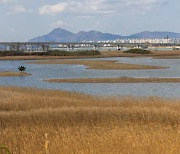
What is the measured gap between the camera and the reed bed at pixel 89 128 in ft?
35.7

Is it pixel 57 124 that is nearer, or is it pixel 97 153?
pixel 97 153

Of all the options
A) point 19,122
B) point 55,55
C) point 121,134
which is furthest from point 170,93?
point 55,55

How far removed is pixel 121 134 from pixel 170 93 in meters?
27.6

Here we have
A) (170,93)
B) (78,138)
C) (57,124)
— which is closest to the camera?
(78,138)

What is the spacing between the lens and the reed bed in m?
10.9

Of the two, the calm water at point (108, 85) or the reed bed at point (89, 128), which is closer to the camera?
the reed bed at point (89, 128)

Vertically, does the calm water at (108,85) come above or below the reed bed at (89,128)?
below

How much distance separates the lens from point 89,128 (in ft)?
52.0

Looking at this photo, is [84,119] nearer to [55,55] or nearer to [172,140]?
[172,140]

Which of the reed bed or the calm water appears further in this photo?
the calm water

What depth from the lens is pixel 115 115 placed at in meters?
19.8

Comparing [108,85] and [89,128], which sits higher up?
[89,128]

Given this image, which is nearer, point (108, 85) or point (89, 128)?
point (89, 128)

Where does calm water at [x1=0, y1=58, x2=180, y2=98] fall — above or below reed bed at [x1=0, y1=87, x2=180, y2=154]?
below
